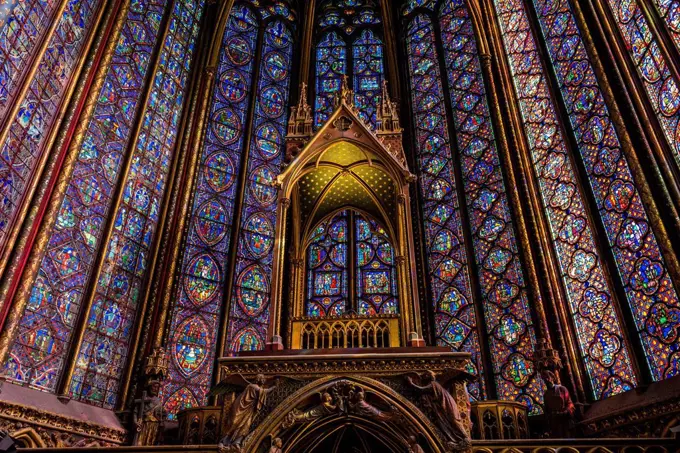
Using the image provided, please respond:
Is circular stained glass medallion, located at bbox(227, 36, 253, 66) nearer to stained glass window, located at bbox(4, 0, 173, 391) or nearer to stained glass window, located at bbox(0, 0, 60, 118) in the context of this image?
stained glass window, located at bbox(4, 0, 173, 391)

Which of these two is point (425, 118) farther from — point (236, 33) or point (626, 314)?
point (626, 314)

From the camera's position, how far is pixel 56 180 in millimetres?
8664

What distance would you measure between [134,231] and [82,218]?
1159mm

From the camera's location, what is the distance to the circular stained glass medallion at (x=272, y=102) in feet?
45.6

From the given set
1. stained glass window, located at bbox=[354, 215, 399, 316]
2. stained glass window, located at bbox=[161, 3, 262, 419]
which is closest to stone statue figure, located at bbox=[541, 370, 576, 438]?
stained glass window, located at bbox=[354, 215, 399, 316]

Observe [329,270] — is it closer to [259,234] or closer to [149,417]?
[259,234]

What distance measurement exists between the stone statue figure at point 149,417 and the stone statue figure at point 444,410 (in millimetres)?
3533

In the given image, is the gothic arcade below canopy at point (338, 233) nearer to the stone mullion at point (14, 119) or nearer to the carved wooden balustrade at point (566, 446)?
the stone mullion at point (14, 119)

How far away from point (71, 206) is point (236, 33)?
24.0 feet

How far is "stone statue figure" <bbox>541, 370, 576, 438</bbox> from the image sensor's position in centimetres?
729

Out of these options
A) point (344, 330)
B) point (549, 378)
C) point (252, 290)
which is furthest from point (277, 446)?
point (252, 290)

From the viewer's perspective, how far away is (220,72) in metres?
13.8

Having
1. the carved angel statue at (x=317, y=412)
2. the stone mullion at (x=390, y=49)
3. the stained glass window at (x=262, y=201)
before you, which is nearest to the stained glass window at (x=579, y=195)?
the stone mullion at (x=390, y=49)

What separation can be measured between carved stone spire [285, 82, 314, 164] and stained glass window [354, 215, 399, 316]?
2.60 meters
